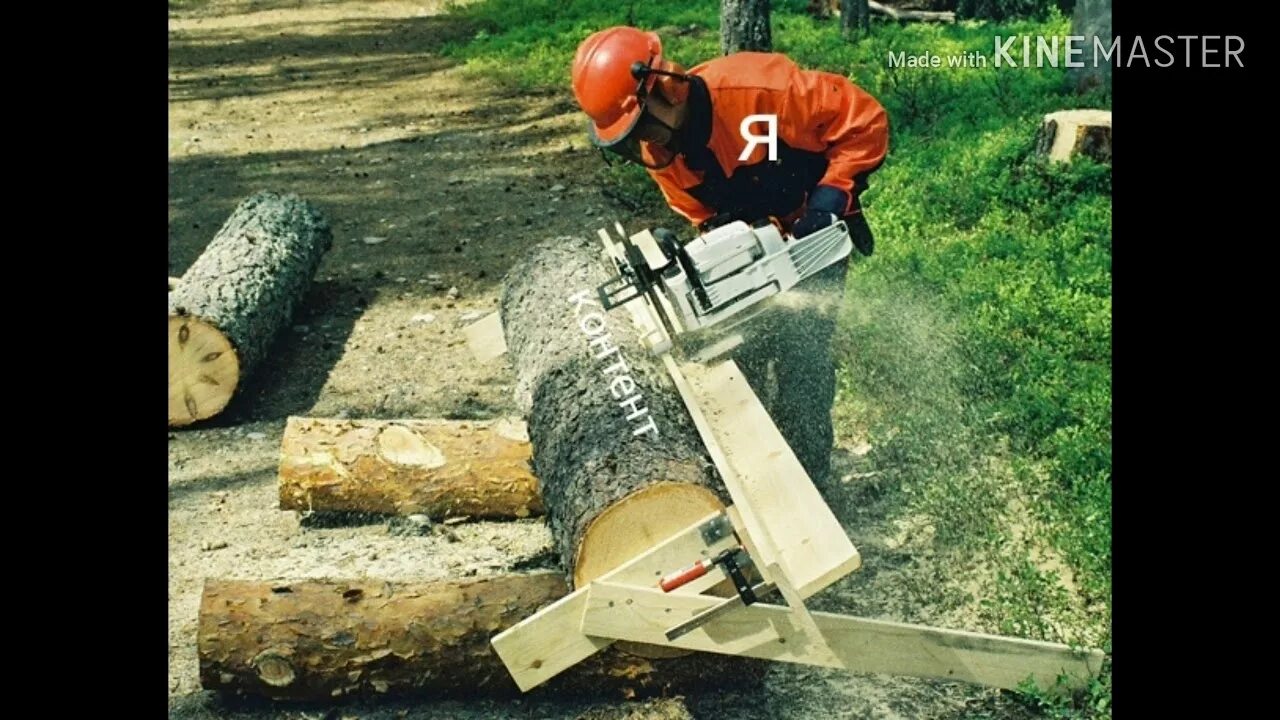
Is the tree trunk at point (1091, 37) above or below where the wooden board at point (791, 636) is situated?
above

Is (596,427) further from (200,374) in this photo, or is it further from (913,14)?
(913,14)

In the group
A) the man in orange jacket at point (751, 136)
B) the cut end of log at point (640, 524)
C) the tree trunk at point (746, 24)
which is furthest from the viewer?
the tree trunk at point (746, 24)

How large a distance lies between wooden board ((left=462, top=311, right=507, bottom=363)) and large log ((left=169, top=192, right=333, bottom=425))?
3.67ft

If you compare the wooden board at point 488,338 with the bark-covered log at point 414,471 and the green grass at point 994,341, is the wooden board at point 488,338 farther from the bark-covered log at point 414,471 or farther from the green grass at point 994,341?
the green grass at point 994,341

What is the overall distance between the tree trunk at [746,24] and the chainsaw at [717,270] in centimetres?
509

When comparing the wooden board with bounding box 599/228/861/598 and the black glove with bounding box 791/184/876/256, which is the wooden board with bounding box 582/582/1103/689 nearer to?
the wooden board with bounding box 599/228/861/598

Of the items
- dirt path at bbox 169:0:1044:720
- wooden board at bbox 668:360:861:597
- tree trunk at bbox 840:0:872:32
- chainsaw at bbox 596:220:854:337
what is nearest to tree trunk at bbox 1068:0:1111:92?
dirt path at bbox 169:0:1044:720

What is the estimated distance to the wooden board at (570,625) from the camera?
366 centimetres

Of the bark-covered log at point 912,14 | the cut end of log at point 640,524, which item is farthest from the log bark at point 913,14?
the cut end of log at point 640,524

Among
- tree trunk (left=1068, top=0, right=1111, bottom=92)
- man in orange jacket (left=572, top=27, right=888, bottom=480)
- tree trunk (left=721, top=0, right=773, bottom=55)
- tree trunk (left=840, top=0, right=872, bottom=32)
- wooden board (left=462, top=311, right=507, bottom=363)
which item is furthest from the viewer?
tree trunk (left=840, top=0, right=872, bottom=32)

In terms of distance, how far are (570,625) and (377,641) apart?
611 millimetres

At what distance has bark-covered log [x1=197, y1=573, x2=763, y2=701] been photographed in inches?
153
